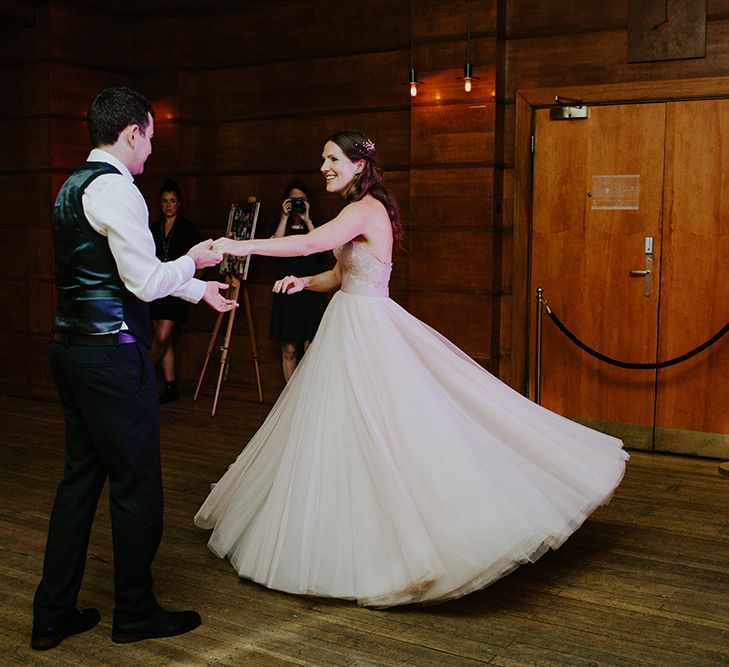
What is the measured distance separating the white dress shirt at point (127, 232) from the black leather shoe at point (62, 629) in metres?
1.16

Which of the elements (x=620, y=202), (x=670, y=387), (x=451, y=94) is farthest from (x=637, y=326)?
(x=451, y=94)

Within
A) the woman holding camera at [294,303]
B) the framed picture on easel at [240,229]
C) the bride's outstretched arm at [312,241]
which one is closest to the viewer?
the bride's outstretched arm at [312,241]

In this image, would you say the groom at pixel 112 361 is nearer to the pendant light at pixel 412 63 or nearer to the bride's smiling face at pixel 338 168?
the bride's smiling face at pixel 338 168

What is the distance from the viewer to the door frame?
19.4 feet

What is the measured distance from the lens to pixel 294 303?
6984 mm

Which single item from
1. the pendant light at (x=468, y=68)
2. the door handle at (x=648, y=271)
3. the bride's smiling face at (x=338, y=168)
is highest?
the pendant light at (x=468, y=68)

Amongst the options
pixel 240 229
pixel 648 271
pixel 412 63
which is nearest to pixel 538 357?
pixel 648 271

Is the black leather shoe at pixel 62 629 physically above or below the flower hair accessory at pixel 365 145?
below

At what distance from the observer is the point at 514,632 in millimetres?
3223

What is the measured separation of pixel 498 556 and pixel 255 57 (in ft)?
17.7

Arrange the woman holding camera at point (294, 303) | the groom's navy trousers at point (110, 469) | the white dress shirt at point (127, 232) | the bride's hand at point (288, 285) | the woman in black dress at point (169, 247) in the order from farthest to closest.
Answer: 1. the woman in black dress at point (169, 247)
2. the woman holding camera at point (294, 303)
3. the bride's hand at point (288, 285)
4. the groom's navy trousers at point (110, 469)
5. the white dress shirt at point (127, 232)

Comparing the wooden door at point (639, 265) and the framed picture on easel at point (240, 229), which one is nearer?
the wooden door at point (639, 265)

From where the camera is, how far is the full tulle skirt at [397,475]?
3293mm

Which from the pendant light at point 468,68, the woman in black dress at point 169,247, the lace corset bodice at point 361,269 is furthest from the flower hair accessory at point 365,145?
the woman in black dress at point 169,247
